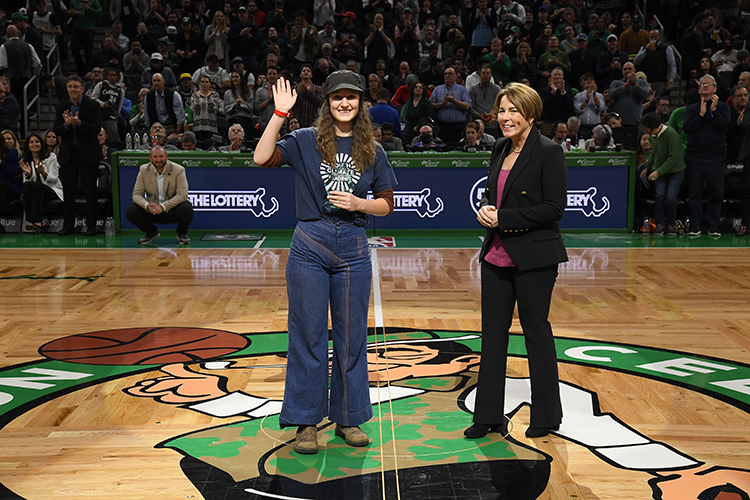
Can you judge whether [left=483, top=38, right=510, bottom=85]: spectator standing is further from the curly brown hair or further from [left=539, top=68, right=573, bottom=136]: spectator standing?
the curly brown hair

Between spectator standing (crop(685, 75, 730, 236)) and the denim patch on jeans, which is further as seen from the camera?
spectator standing (crop(685, 75, 730, 236))

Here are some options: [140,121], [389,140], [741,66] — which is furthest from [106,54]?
[741,66]

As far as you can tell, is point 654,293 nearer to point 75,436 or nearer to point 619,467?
point 619,467

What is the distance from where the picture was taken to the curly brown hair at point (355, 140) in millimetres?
3848

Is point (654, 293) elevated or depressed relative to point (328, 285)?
depressed

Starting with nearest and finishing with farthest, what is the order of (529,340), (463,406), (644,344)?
(529,340) → (463,406) → (644,344)

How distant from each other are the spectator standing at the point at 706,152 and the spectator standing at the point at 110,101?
8.92m

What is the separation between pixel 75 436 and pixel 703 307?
17.4 ft

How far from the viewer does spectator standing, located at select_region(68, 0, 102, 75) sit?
16547mm

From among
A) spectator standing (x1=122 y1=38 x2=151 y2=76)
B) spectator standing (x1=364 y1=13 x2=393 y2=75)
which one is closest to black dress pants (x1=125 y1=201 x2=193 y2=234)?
spectator standing (x1=364 y1=13 x2=393 y2=75)

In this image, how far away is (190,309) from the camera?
7082mm

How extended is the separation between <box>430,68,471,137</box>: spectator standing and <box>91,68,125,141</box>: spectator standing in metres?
5.35

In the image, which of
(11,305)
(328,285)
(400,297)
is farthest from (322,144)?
(11,305)

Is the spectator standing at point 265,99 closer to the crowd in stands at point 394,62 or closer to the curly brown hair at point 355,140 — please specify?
the crowd in stands at point 394,62
